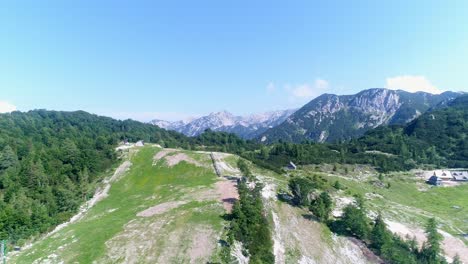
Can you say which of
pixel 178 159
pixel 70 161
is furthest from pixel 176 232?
pixel 70 161

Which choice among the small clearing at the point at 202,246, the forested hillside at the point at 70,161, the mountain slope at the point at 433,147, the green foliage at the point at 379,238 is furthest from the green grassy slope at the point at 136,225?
the mountain slope at the point at 433,147

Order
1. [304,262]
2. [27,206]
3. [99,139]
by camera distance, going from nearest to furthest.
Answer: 1. [304,262]
2. [27,206]
3. [99,139]

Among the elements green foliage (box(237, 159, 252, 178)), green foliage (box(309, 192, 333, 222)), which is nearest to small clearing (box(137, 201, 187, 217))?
green foliage (box(237, 159, 252, 178))

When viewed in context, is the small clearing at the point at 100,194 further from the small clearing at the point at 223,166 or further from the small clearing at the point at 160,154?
the small clearing at the point at 223,166

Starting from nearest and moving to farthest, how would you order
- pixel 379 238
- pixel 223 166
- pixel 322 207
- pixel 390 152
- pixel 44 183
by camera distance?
pixel 379 238
pixel 322 207
pixel 44 183
pixel 223 166
pixel 390 152

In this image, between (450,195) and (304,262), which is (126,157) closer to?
(304,262)

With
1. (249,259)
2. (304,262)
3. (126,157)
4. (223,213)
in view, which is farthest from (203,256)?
(126,157)

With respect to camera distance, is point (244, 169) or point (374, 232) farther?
point (244, 169)

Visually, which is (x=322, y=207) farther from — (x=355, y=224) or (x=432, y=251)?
(x=432, y=251)
